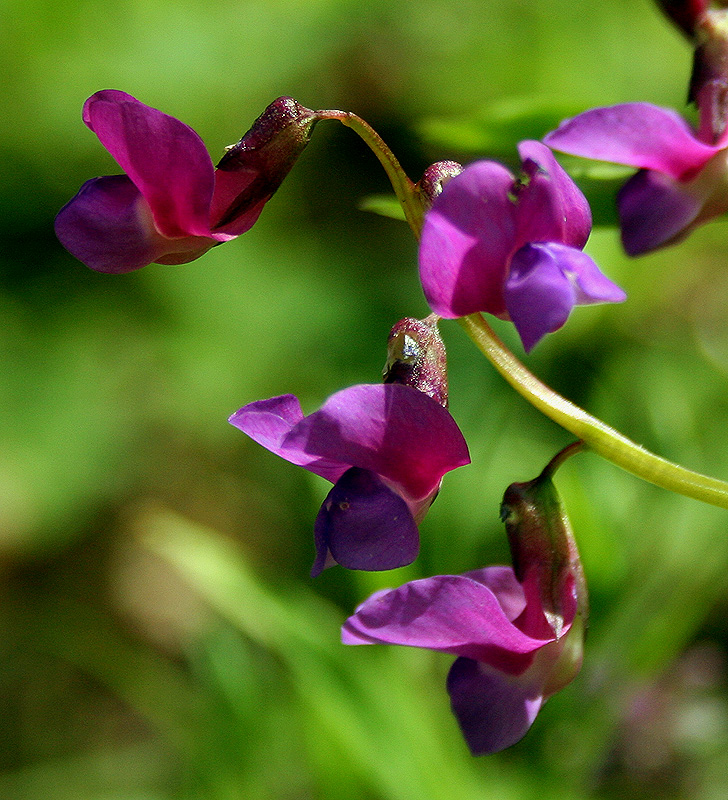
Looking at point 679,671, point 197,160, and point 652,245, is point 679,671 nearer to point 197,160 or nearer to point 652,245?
point 652,245

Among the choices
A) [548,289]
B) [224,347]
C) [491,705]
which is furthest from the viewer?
[224,347]

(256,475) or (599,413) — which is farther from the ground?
(599,413)

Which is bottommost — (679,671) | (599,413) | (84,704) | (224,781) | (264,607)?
(84,704)

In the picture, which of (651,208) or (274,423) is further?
(651,208)

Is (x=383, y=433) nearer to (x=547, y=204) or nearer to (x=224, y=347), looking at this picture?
(x=547, y=204)

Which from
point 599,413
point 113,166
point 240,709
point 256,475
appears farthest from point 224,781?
point 113,166

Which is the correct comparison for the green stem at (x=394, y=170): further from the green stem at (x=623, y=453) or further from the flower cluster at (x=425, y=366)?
the green stem at (x=623, y=453)

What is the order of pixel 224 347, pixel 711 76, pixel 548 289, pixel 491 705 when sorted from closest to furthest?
pixel 548 289 < pixel 491 705 < pixel 711 76 < pixel 224 347

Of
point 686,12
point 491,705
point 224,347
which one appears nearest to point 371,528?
point 491,705

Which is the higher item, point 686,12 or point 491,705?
point 686,12
